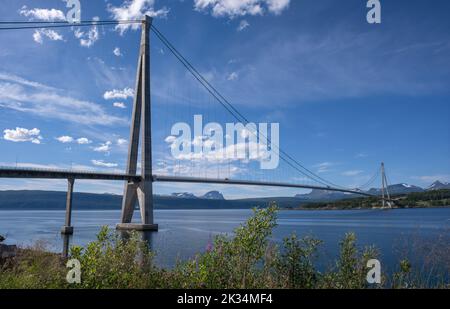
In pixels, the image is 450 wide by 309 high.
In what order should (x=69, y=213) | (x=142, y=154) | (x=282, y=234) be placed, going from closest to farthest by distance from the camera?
(x=282, y=234)
(x=69, y=213)
(x=142, y=154)

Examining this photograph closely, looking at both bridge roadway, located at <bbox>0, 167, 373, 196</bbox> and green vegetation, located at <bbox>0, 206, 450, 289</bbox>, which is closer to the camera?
green vegetation, located at <bbox>0, 206, 450, 289</bbox>

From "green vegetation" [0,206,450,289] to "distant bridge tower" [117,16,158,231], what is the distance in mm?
52716

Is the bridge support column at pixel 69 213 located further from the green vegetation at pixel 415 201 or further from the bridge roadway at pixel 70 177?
the green vegetation at pixel 415 201

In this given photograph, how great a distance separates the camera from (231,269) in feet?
24.8

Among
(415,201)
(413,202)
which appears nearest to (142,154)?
(413,202)

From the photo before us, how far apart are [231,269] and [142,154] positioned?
55.6 metres

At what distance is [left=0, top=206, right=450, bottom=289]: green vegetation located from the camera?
6.79m

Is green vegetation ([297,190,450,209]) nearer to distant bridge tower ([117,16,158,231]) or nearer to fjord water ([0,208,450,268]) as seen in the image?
fjord water ([0,208,450,268])

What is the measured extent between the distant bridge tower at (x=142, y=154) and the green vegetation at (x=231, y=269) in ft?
173

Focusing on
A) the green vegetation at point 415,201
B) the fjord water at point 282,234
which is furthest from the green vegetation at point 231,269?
the green vegetation at point 415,201

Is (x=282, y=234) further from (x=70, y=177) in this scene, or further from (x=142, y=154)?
(x=70, y=177)

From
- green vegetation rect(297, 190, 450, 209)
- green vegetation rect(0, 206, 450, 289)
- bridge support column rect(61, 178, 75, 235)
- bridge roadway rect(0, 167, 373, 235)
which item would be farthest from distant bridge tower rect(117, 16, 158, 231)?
green vegetation rect(297, 190, 450, 209)

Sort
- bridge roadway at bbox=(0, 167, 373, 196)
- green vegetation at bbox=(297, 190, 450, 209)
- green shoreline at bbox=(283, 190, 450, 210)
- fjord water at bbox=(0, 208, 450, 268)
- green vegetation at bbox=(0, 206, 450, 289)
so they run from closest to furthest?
green vegetation at bbox=(0, 206, 450, 289) < fjord water at bbox=(0, 208, 450, 268) < bridge roadway at bbox=(0, 167, 373, 196) < green shoreline at bbox=(283, 190, 450, 210) < green vegetation at bbox=(297, 190, 450, 209)

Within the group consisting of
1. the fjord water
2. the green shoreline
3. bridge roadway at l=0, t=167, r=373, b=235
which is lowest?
the fjord water
